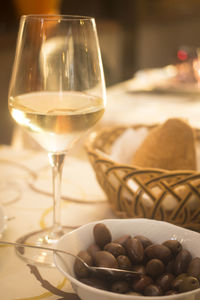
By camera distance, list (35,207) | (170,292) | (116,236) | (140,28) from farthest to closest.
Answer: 1. (140,28)
2. (35,207)
3. (116,236)
4. (170,292)

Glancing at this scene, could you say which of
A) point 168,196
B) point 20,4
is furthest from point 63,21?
point 20,4

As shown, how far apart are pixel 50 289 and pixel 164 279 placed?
13 centimetres

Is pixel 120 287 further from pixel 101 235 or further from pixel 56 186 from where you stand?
pixel 56 186

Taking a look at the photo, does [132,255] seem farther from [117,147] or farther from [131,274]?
[117,147]

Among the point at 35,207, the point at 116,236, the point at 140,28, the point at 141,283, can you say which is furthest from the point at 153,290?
the point at 140,28

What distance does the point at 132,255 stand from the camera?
0.45 metres

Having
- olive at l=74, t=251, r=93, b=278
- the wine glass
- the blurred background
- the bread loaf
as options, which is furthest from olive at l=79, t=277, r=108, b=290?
the blurred background

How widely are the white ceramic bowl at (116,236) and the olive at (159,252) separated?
1.4 inches

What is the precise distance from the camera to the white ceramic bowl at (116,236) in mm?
388

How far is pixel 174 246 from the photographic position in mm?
467

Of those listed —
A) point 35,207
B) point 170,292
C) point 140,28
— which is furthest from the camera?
point 140,28

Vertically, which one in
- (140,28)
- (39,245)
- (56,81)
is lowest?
(39,245)

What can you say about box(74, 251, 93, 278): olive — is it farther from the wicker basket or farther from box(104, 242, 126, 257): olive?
the wicker basket

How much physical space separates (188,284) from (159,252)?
60mm
